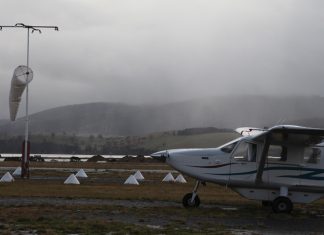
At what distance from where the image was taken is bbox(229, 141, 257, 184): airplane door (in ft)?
74.4

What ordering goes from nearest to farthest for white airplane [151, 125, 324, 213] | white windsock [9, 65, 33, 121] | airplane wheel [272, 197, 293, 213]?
airplane wheel [272, 197, 293, 213], white airplane [151, 125, 324, 213], white windsock [9, 65, 33, 121]

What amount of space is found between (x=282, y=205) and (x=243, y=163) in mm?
2194

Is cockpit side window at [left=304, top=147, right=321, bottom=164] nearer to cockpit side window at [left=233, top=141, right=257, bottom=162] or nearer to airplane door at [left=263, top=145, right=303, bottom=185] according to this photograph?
airplane door at [left=263, top=145, right=303, bottom=185]

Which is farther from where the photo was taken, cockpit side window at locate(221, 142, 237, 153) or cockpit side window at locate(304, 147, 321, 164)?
cockpit side window at locate(221, 142, 237, 153)

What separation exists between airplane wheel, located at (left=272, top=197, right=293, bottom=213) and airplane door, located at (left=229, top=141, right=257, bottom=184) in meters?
1.28

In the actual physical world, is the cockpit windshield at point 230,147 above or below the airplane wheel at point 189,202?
above

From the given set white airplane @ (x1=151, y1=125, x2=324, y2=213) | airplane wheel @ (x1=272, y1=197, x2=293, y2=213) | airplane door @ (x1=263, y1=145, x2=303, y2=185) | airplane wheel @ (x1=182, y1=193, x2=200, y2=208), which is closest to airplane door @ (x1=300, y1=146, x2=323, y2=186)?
white airplane @ (x1=151, y1=125, x2=324, y2=213)

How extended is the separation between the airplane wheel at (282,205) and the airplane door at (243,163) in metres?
1.28

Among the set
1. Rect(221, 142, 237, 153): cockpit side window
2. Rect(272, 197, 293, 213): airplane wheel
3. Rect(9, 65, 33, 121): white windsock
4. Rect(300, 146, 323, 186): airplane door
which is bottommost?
Rect(272, 197, 293, 213): airplane wheel

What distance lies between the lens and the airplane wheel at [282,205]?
2183cm

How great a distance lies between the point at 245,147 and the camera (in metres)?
23.0

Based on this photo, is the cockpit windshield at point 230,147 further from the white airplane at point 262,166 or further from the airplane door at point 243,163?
the airplane door at point 243,163

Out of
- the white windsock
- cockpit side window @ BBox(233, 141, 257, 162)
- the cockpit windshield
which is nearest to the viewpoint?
cockpit side window @ BBox(233, 141, 257, 162)

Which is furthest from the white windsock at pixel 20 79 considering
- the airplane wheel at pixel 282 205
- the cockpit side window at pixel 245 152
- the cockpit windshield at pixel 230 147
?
the airplane wheel at pixel 282 205
